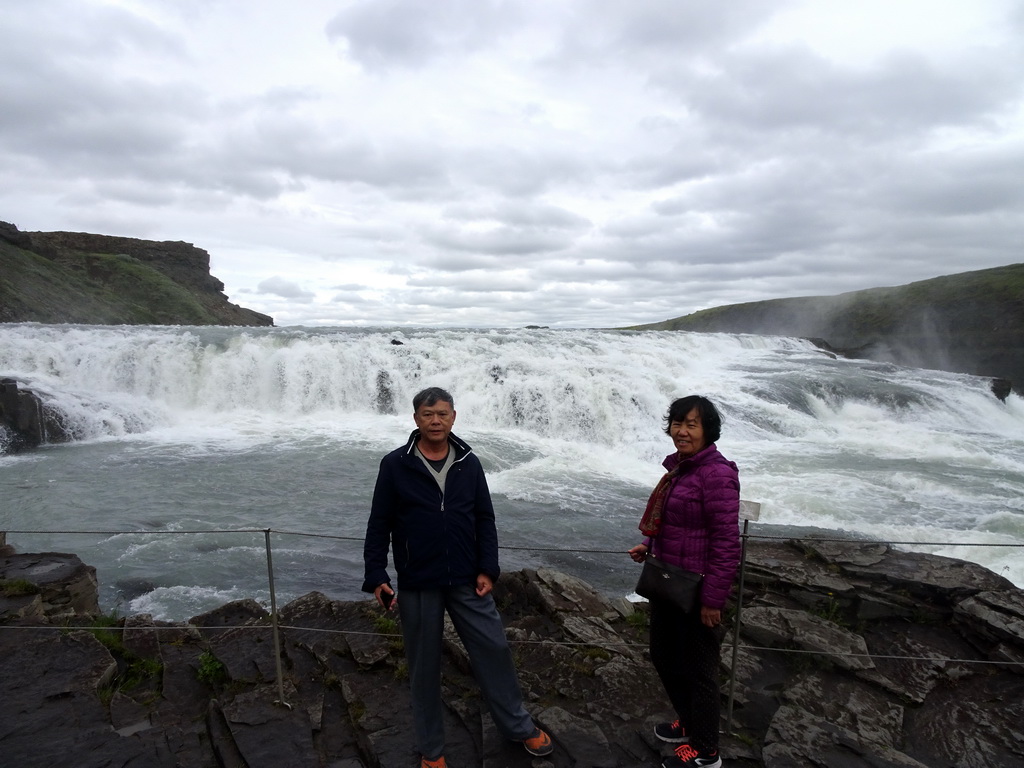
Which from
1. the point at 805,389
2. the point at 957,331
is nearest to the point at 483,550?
the point at 805,389

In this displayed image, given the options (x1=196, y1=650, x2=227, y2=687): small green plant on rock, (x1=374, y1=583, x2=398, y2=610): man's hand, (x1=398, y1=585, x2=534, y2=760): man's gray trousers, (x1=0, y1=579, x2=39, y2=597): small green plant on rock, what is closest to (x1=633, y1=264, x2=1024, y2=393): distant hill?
(x1=398, y1=585, x2=534, y2=760): man's gray trousers

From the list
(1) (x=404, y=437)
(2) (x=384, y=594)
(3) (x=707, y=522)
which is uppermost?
(3) (x=707, y=522)

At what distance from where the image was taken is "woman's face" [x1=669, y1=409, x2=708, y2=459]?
113 inches

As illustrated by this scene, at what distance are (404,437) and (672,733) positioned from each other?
553 inches

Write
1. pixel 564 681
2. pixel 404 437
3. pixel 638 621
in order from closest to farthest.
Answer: pixel 564 681, pixel 638 621, pixel 404 437

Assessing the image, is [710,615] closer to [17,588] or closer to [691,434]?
[691,434]

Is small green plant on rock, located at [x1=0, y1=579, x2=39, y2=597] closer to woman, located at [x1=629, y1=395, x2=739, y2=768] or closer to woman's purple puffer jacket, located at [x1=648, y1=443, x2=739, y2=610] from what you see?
woman, located at [x1=629, y1=395, x2=739, y2=768]

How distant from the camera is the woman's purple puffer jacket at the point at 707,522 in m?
2.74

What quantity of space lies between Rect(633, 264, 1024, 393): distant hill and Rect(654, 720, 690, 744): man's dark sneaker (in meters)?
42.5

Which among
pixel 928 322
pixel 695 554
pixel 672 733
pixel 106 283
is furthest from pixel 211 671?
pixel 106 283

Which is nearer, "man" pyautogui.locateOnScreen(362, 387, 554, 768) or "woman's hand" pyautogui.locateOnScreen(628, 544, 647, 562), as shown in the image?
"man" pyautogui.locateOnScreen(362, 387, 554, 768)

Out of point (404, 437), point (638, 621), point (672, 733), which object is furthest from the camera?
point (404, 437)

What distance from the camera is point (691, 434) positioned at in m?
2.87

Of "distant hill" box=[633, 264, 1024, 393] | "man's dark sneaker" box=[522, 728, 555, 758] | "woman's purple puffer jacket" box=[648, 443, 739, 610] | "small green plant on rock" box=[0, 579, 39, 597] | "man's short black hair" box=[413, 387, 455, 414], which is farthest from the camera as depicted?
"distant hill" box=[633, 264, 1024, 393]
